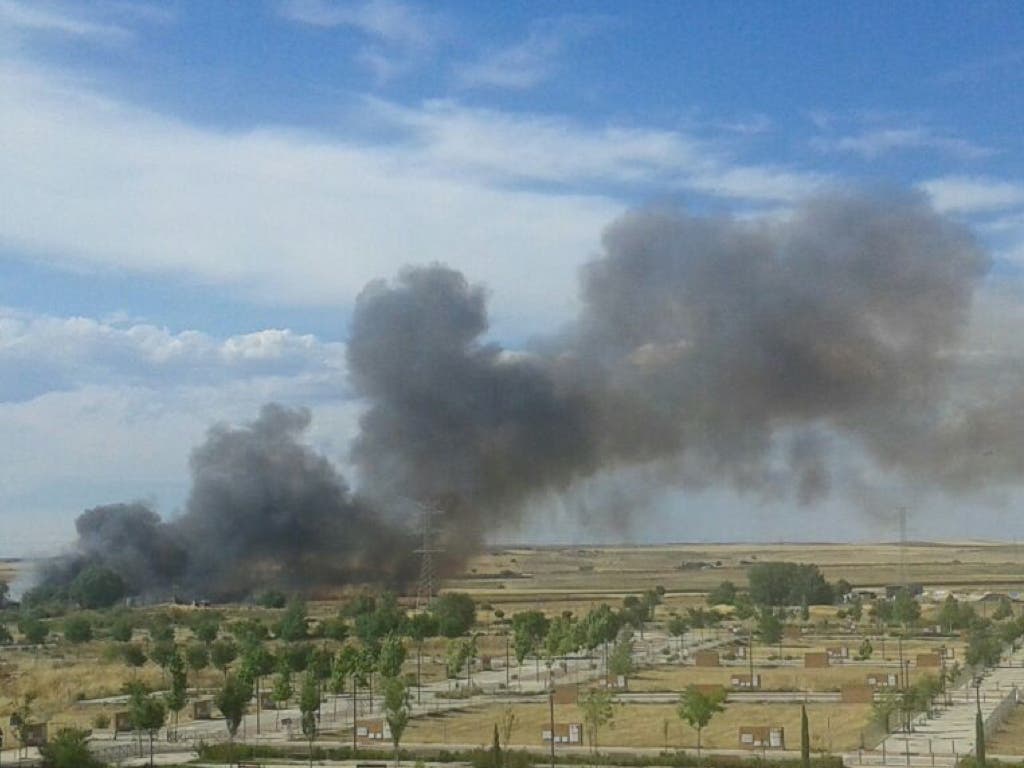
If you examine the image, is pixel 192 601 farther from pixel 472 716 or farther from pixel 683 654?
pixel 472 716

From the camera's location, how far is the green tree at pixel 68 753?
36.8 metres

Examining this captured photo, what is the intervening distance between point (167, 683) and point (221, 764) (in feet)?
66.7

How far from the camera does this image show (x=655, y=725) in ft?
157

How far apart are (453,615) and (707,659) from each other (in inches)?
739

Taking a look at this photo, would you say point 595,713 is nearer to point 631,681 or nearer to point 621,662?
point 621,662

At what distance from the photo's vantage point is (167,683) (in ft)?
197

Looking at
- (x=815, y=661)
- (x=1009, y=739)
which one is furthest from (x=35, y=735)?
(x=815, y=661)

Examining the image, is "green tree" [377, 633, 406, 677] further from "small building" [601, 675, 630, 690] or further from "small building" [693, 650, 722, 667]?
"small building" [693, 650, 722, 667]

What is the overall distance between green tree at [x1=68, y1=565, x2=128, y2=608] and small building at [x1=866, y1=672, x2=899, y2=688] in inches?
2514

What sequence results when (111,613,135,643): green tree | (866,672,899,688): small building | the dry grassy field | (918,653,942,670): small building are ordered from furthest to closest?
1. (111,613,135,643): green tree
2. (918,653,942,670): small building
3. (866,672,899,688): small building
4. the dry grassy field

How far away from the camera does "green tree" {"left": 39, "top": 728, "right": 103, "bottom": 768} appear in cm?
3684

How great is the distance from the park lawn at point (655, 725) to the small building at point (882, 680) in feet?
15.4

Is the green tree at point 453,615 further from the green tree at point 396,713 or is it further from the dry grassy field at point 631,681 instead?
the green tree at point 396,713

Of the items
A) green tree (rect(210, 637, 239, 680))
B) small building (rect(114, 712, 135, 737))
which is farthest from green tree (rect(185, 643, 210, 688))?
small building (rect(114, 712, 135, 737))
